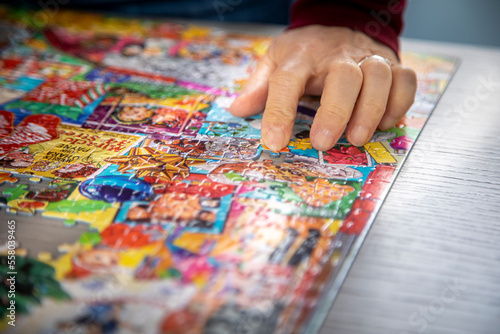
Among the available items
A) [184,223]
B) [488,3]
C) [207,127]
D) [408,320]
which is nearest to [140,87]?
[207,127]

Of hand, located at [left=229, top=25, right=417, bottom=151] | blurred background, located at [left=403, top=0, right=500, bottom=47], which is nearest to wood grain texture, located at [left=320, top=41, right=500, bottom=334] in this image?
hand, located at [left=229, top=25, right=417, bottom=151]

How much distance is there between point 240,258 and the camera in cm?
60

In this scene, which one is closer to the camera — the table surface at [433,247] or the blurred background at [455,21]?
the table surface at [433,247]

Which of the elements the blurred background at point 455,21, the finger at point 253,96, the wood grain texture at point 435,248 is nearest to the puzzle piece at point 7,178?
the finger at point 253,96

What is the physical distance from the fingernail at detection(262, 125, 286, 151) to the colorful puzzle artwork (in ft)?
0.05

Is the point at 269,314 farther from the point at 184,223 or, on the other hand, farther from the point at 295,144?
the point at 295,144

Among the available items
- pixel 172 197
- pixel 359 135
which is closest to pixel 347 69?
pixel 359 135

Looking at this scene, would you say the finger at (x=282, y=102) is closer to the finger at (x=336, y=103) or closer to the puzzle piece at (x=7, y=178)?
the finger at (x=336, y=103)

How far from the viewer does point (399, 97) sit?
3.06 feet

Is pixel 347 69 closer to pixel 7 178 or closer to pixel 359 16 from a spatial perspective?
pixel 359 16

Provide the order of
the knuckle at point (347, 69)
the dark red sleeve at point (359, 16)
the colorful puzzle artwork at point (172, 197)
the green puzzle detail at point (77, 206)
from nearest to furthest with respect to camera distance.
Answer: the colorful puzzle artwork at point (172, 197)
the green puzzle detail at point (77, 206)
the knuckle at point (347, 69)
the dark red sleeve at point (359, 16)

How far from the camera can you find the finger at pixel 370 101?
2.85ft

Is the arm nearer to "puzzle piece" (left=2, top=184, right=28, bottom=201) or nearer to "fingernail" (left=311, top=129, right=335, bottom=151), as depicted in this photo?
"fingernail" (left=311, top=129, right=335, bottom=151)

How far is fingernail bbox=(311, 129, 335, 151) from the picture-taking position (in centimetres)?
84
